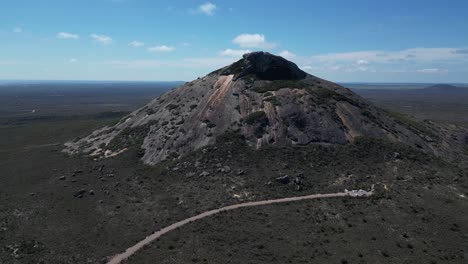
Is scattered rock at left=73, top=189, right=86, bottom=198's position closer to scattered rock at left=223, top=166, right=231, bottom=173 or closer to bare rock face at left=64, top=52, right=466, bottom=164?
bare rock face at left=64, top=52, right=466, bottom=164

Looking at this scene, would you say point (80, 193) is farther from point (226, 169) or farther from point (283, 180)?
point (283, 180)

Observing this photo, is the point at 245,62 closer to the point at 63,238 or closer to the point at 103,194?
the point at 103,194

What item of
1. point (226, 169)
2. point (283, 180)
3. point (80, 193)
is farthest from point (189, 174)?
point (80, 193)

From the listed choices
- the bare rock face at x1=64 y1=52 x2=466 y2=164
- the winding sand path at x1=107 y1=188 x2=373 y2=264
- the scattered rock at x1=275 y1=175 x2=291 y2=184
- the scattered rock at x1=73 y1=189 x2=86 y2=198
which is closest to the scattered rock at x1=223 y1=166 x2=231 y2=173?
the scattered rock at x1=275 y1=175 x2=291 y2=184

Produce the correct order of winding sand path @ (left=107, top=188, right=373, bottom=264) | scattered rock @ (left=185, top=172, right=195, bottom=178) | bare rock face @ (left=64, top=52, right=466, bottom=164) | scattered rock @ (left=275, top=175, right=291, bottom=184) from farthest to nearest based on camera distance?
1. bare rock face @ (left=64, top=52, right=466, bottom=164)
2. scattered rock @ (left=185, top=172, right=195, bottom=178)
3. scattered rock @ (left=275, top=175, right=291, bottom=184)
4. winding sand path @ (left=107, top=188, right=373, bottom=264)

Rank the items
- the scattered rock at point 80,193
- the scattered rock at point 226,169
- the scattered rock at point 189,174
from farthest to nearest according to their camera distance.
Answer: the scattered rock at point 189,174 → the scattered rock at point 226,169 → the scattered rock at point 80,193

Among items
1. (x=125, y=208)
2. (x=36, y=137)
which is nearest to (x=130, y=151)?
(x=125, y=208)

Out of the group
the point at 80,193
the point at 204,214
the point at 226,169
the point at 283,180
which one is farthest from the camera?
the point at 226,169

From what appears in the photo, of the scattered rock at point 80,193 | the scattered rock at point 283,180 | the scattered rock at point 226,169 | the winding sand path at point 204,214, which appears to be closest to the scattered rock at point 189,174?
the scattered rock at point 226,169

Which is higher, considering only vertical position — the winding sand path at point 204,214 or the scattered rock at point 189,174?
the scattered rock at point 189,174

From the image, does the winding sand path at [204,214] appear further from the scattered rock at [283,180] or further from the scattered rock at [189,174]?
the scattered rock at [189,174]
